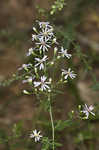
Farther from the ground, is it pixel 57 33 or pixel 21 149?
pixel 57 33

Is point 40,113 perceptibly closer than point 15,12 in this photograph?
Yes

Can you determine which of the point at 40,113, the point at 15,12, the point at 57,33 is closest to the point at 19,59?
the point at 15,12

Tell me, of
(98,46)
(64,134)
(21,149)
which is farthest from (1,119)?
(98,46)

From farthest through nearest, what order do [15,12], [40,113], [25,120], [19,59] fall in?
1. [15,12]
2. [19,59]
3. [25,120]
4. [40,113]

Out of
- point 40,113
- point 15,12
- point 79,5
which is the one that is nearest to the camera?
point 40,113

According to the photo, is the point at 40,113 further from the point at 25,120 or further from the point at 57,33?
the point at 57,33

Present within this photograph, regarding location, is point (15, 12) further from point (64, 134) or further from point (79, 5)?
point (64, 134)

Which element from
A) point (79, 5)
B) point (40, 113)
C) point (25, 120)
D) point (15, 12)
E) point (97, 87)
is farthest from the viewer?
point (15, 12)

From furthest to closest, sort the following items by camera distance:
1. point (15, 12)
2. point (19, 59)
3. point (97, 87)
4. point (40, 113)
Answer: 1. point (15, 12)
2. point (19, 59)
3. point (40, 113)
4. point (97, 87)

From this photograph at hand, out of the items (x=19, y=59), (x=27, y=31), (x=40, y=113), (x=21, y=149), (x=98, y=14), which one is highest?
(x=98, y=14)
